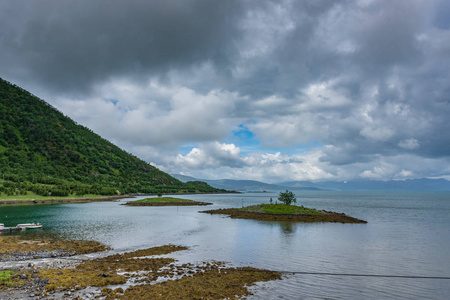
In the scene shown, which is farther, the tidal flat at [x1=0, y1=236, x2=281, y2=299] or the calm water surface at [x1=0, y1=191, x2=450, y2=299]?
the calm water surface at [x1=0, y1=191, x2=450, y2=299]

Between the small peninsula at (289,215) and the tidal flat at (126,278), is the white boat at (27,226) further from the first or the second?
the small peninsula at (289,215)

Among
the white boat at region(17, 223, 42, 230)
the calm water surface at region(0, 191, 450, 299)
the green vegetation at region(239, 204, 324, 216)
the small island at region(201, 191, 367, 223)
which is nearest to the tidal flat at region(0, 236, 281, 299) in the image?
the calm water surface at region(0, 191, 450, 299)

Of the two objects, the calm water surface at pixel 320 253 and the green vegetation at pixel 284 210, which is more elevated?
the green vegetation at pixel 284 210

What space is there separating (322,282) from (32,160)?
8941 inches

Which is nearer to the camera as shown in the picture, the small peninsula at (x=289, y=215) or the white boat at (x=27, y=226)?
the white boat at (x=27, y=226)

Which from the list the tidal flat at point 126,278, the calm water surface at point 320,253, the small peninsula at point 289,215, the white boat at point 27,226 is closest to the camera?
the tidal flat at point 126,278

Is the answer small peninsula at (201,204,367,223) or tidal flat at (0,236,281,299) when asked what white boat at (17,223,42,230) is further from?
small peninsula at (201,204,367,223)

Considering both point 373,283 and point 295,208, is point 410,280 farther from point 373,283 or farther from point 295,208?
point 295,208

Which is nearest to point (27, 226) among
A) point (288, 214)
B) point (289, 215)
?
point (289, 215)

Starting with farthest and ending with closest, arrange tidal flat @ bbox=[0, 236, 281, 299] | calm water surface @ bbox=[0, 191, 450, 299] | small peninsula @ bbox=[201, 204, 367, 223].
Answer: small peninsula @ bbox=[201, 204, 367, 223], calm water surface @ bbox=[0, 191, 450, 299], tidal flat @ bbox=[0, 236, 281, 299]

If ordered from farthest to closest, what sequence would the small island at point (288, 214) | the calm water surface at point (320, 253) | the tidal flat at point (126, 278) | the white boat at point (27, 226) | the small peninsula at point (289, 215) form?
1. the small island at point (288, 214)
2. the small peninsula at point (289, 215)
3. the white boat at point (27, 226)
4. the calm water surface at point (320, 253)
5. the tidal flat at point (126, 278)

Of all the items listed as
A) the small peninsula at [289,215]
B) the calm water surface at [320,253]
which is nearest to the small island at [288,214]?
the small peninsula at [289,215]

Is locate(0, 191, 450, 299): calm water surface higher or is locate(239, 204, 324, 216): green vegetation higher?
locate(239, 204, 324, 216): green vegetation

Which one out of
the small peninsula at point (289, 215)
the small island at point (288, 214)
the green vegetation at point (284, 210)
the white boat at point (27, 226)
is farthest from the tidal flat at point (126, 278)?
the green vegetation at point (284, 210)
